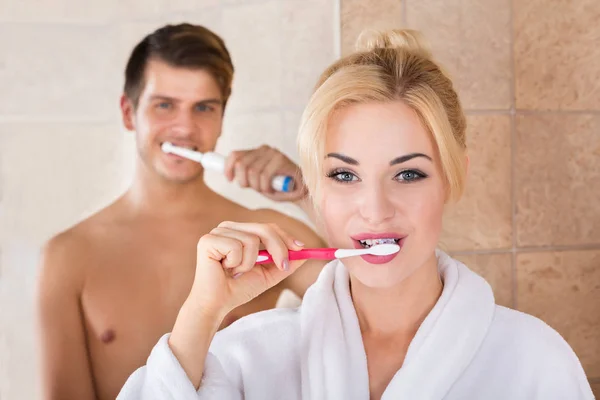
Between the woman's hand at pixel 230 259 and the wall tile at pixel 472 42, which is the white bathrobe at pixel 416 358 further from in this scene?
the wall tile at pixel 472 42

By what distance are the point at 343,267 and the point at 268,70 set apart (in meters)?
0.35

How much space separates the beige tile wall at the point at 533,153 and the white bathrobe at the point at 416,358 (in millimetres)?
370

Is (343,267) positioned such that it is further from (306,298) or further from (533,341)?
(533,341)

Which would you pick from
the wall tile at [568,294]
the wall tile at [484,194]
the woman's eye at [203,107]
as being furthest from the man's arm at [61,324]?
the wall tile at [568,294]

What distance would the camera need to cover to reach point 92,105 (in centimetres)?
106

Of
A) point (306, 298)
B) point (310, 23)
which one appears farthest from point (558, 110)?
point (306, 298)

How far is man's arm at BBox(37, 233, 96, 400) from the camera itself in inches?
41.3

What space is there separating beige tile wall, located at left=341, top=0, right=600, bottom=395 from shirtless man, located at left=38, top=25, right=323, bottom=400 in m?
0.47

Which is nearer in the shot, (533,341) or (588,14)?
(533,341)

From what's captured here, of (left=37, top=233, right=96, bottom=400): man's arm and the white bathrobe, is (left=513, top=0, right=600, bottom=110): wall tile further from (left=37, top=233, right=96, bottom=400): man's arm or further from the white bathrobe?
(left=37, top=233, right=96, bottom=400): man's arm

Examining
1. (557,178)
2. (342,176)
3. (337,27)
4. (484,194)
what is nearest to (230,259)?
(342,176)

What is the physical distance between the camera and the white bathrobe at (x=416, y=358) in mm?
941

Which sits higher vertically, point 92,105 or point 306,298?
point 92,105

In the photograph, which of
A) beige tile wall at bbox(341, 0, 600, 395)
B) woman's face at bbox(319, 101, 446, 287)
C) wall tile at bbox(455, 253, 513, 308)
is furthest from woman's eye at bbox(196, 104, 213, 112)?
wall tile at bbox(455, 253, 513, 308)
